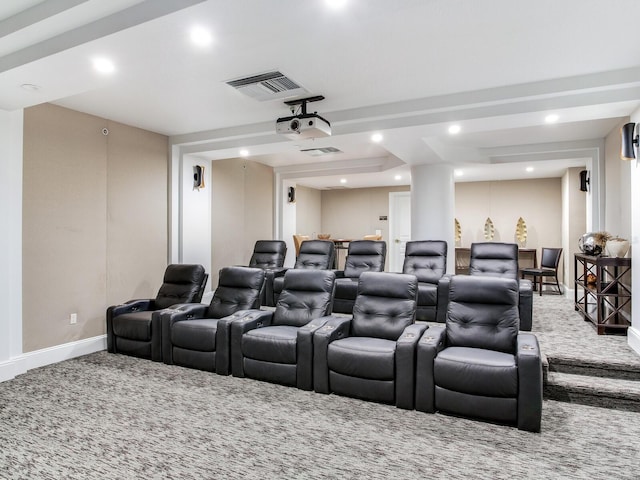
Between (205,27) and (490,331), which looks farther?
(490,331)

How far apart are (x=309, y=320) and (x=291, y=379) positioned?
0.64m

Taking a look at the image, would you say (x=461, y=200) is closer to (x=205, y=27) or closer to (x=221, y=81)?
(x=221, y=81)

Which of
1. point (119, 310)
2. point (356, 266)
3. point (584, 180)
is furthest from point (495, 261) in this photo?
point (119, 310)

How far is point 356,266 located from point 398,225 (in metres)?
4.40

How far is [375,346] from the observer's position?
3.28m

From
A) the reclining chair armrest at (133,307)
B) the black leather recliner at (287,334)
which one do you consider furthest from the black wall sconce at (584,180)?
the reclining chair armrest at (133,307)

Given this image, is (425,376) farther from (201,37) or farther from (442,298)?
(201,37)

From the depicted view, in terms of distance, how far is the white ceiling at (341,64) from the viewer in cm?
236

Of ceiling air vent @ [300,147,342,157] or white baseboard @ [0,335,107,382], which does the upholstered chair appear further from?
white baseboard @ [0,335,107,382]

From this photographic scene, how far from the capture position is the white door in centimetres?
1024

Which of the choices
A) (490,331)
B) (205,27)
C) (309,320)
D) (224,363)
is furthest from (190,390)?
(205,27)

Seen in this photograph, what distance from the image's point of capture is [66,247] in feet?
14.5

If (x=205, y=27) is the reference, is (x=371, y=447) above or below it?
below

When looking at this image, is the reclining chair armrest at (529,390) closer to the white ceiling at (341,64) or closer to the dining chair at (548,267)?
the white ceiling at (341,64)
